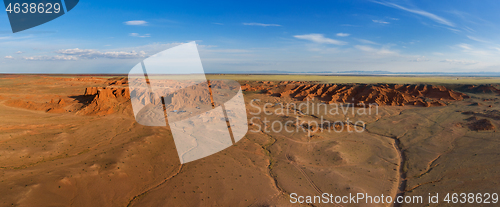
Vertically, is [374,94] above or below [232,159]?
above

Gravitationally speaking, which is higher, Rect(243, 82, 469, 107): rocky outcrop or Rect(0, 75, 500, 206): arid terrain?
Rect(243, 82, 469, 107): rocky outcrop

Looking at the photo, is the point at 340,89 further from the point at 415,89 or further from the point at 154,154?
the point at 154,154

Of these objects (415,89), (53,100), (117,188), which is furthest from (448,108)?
(53,100)

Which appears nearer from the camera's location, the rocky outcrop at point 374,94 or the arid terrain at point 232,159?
the arid terrain at point 232,159

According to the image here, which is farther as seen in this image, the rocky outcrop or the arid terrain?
the rocky outcrop

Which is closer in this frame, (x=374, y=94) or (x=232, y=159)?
(x=232, y=159)

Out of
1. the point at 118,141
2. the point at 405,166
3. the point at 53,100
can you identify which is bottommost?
the point at 405,166

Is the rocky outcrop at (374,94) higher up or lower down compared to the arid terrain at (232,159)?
higher up

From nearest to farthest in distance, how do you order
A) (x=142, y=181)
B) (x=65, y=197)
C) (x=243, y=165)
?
(x=65, y=197) < (x=142, y=181) < (x=243, y=165)
